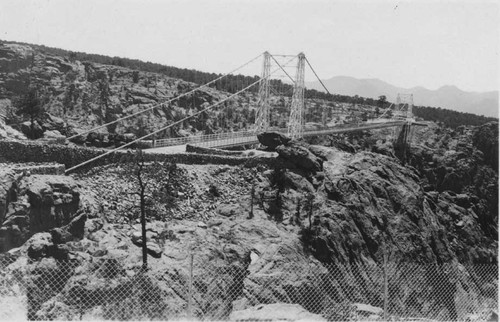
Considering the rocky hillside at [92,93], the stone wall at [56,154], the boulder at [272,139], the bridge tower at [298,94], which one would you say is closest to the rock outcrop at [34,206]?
the stone wall at [56,154]

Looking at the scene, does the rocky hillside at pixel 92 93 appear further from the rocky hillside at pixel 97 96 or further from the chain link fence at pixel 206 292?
the chain link fence at pixel 206 292

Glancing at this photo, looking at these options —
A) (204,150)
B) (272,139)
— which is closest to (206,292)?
(204,150)

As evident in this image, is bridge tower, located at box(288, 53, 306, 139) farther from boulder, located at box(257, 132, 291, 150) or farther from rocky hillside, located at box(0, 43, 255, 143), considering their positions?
rocky hillside, located at box(0, 43, 255, 143)

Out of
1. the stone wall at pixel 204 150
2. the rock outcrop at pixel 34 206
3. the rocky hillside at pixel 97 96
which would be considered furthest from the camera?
the rocky hillside at pixel 97 96

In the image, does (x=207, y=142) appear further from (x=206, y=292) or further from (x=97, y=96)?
(x=97, y=96)

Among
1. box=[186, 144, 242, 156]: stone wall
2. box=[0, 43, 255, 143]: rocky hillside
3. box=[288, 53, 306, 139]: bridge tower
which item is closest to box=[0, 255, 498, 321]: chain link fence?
box=[186, 144, 242, 156]: stone wall

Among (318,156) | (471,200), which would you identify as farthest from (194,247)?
(471,200)
